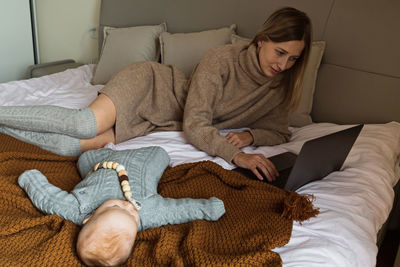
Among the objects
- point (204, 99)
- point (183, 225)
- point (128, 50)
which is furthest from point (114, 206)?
point (128, 50)

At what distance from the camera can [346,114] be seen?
1.70m

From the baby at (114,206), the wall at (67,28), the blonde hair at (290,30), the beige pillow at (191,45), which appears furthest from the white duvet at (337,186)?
the wall at (67,28)

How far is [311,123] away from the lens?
5.74 feet

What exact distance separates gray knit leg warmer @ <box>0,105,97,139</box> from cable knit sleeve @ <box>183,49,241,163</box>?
397 mm

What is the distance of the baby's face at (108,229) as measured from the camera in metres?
0.70

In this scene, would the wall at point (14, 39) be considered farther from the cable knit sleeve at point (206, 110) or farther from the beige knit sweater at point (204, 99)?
the cable knit sleeve at point (206, 110)

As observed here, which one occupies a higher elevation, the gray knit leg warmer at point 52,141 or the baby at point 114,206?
the baby at point 114,206

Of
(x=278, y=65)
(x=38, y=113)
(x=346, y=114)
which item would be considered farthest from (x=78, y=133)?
(x=346, y=114)

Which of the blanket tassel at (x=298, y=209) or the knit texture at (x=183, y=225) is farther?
the blanket tassel at (x=298, y=209)

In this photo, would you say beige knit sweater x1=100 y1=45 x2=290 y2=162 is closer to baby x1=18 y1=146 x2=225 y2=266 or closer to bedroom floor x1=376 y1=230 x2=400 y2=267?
baby x1=18 y1=146 x2=225 y2=266

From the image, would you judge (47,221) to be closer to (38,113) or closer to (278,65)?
(38,113)

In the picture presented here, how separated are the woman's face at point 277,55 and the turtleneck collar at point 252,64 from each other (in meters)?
0.02

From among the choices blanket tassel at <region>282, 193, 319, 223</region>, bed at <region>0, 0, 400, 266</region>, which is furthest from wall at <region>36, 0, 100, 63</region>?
blanket tassel at <region>282, 193, 319, 223</region>

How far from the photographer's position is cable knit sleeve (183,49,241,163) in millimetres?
1278
